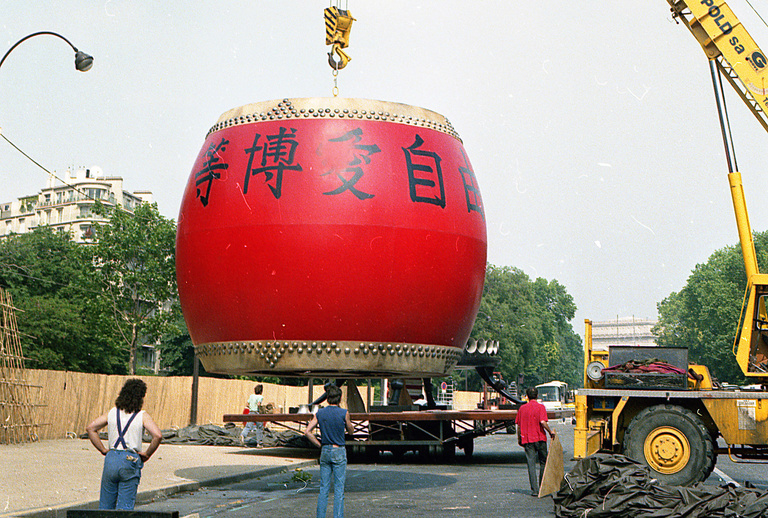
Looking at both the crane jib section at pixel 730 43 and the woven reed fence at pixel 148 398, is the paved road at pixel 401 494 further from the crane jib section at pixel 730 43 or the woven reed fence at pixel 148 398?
the woven reed fence at pixel 148 398

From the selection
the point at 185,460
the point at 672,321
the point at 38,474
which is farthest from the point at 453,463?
the point at 672,321

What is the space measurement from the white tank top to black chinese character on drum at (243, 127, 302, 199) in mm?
3521

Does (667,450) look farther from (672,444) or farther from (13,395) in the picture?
(13,395)

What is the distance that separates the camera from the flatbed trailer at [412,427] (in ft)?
56.5

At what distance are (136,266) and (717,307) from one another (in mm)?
49052

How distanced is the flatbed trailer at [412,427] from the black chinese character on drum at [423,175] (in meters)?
6.67

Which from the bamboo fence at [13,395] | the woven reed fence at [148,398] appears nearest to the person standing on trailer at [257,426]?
the woven reed fence at [148,398]

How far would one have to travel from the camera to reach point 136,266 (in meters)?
39.3

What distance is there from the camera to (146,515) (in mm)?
5102

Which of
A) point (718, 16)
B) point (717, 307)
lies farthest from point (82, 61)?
point (717, 307)

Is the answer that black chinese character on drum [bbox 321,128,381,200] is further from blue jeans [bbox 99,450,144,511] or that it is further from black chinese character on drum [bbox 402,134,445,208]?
blue jeans [bbox 99,450,144,511]

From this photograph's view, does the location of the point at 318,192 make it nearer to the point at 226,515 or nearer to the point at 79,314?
the point at 226,515

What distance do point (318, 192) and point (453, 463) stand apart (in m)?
11.1

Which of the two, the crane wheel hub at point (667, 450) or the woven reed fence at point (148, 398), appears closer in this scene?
the crane wheel hub at point (667, 450)
